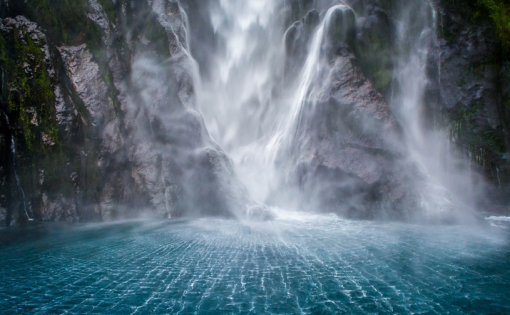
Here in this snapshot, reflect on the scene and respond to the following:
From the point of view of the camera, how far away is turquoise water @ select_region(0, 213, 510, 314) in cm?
513

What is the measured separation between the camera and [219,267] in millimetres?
6941

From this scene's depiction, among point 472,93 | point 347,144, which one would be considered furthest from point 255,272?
point 472,93

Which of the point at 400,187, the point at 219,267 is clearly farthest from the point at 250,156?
the point at 219,267

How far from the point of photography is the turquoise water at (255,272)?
5.13m

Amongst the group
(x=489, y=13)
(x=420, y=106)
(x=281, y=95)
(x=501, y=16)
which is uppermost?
(x=489, y=13)

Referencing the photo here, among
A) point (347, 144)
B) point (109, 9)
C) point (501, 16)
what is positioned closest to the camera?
point (501, 16)

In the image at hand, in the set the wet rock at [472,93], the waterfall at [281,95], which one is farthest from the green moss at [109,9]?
the wet rock at [472,93]

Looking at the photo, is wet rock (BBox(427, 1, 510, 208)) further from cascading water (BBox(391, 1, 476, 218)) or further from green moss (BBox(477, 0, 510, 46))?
cascading water (BBox(391, 1, 476, 218))

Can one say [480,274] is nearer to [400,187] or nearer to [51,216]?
[400,187]

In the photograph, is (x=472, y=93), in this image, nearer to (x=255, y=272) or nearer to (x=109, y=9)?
(x=255, y=272)

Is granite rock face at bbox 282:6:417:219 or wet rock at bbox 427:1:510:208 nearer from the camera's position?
wet rock at bbox 427:1:510:208

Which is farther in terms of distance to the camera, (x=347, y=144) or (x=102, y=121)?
(x=347, y=144)

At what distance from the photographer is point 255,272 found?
662 cm

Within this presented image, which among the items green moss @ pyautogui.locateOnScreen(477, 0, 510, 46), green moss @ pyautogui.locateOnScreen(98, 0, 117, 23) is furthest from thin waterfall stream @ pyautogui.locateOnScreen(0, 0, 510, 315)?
green moss @ pyautogui.locateOnScreen(477, 0, 510, 46)
